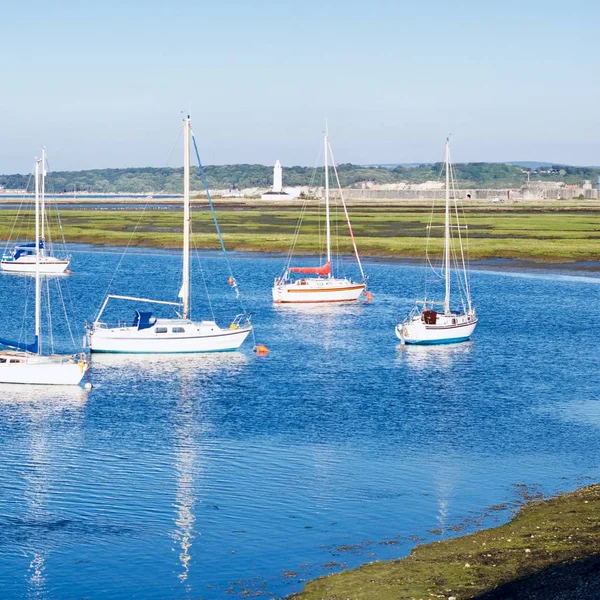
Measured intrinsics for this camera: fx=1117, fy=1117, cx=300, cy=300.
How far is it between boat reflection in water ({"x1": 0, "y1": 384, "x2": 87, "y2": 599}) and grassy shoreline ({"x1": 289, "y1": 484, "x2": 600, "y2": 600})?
6516mm

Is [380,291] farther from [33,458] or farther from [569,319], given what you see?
[33,458]

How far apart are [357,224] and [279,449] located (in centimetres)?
12205

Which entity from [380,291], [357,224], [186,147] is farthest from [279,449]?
[357,224]

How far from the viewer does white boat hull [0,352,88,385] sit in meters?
43.7

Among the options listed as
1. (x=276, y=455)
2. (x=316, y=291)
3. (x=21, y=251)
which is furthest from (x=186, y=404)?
(x=21, y=251)

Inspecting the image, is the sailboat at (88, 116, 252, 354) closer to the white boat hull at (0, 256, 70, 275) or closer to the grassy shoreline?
the grassy shoreline

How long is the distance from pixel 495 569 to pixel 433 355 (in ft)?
106

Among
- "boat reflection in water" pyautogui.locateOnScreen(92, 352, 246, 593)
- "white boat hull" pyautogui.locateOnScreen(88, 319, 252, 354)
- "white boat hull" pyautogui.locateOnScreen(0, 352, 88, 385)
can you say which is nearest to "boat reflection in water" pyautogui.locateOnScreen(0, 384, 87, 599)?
"white boat hull" pyautogui.locateOnScreen(0, 352, 88, 385)

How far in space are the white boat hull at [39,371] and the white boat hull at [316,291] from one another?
30.0 metres

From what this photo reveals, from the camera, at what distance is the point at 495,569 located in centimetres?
2209

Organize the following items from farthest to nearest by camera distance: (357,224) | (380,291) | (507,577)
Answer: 1. (357,224)
2. (380,291)
3. (507,577)

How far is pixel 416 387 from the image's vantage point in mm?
45281

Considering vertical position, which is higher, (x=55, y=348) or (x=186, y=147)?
(x=186, y=147)

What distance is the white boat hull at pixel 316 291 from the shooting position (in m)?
73.3
